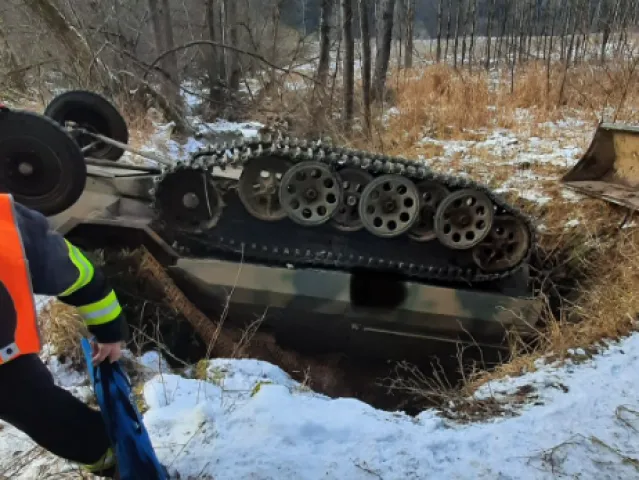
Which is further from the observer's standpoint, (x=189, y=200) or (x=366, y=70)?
(x=366, y=70)

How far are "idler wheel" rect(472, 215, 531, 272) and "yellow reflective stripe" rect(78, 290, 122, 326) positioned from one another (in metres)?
2.92

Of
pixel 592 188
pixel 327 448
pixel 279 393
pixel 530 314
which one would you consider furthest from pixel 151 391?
pixel 592 188

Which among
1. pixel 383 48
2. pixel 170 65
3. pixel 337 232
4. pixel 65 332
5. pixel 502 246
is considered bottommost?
pixel 65 332

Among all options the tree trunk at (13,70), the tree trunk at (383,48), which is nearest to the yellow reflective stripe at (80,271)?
the tree trunk at (13,70)

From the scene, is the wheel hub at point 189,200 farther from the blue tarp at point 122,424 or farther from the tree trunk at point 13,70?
the tree trunk at point 13,70

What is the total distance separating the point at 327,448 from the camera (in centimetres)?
261

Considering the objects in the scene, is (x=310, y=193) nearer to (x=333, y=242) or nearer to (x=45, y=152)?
(x=333, y=242)

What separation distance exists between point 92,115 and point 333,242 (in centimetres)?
323

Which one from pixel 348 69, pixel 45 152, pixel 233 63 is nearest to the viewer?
pixel 45 152

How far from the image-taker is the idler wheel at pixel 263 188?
4.10 meters

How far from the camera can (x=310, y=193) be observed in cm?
409

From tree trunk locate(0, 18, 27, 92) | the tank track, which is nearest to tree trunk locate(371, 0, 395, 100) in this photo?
tree trunk locate(0, 18, 27, 92)

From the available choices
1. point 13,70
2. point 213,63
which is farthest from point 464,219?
point 213,63

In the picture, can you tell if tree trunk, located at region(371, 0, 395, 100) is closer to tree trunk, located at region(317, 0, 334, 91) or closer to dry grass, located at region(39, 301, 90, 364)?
tree trunk, located at region(317, 0, 334, 91)
